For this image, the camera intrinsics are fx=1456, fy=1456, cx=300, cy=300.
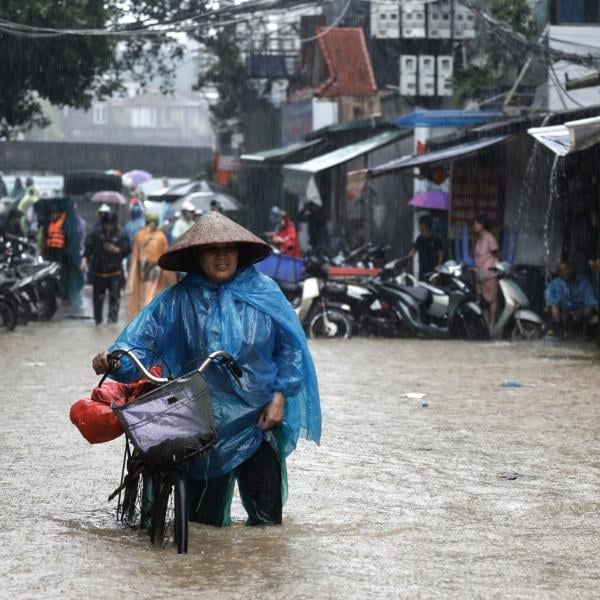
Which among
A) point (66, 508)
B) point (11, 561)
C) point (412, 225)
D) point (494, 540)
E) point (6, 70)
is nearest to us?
point (11, 561)

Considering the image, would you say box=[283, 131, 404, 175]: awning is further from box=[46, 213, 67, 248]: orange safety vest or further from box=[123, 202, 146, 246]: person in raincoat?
box=[46, 213, 67, 248]: orange safety vest

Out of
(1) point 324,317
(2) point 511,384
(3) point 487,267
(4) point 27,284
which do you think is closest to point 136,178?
(4) point 27,284

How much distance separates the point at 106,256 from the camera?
2009 centimetres

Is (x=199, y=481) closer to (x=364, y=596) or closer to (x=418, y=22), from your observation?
(x=364, y=596)

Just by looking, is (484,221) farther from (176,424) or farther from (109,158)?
(109,158)

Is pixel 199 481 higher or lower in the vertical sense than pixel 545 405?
higher

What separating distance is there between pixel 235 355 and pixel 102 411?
63 centimetres

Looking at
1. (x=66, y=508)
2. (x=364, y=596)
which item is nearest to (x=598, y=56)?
(x=66, y=508)

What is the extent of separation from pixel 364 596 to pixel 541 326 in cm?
1299

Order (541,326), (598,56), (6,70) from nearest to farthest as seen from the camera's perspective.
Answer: (541,326), (598,56), (6,70)

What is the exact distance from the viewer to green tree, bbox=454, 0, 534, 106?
2262 cm

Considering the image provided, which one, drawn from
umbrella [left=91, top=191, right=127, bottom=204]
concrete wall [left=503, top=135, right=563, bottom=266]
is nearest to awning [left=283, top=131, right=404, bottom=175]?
concrete wall [left=503, top=135, right=563, bottom=266]

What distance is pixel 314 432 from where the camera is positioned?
20.7ft

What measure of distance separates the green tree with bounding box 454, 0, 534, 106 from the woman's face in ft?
56.0
